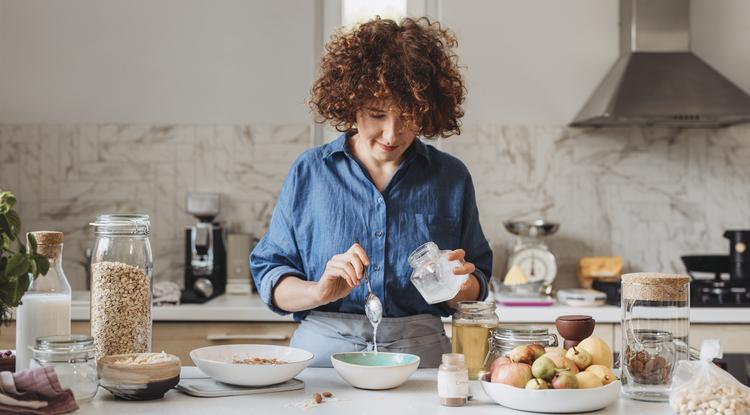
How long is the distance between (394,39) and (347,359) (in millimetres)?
806

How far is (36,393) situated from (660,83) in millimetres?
2865

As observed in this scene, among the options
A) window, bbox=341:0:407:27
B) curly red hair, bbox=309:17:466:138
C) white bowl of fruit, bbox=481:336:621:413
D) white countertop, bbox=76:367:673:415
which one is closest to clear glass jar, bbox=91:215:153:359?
white countertop, bbox=76:367:673:415

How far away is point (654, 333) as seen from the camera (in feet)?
5.37

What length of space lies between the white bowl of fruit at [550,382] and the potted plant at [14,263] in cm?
86

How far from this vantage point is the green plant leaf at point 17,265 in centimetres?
153

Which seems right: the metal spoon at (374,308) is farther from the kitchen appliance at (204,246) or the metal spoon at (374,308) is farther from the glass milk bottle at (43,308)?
the kitchen appliance at (204,246)

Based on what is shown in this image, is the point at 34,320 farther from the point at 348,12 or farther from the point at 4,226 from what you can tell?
the point at 348,12

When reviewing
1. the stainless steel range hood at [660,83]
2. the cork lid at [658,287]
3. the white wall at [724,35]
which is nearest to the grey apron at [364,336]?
the cork lid at [658,287]

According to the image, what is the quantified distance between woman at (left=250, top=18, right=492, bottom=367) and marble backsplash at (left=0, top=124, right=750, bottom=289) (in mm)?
1601

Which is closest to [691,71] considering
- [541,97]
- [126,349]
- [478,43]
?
[541,97]

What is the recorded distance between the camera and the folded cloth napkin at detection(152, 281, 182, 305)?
128 inches

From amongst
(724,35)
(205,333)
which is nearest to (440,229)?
(205,333)

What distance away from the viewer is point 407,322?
2.11m

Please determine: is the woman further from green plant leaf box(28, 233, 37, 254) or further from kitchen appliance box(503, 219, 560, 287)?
kitchen appliance box(503, 219, 560, 287)
